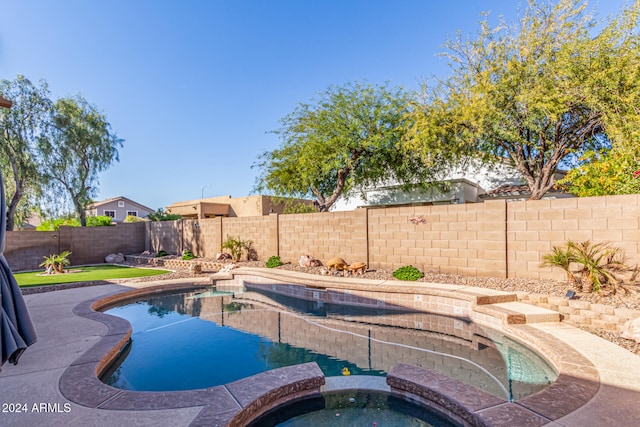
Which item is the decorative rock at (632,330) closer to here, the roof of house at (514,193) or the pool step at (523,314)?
the pool step at (523,314)

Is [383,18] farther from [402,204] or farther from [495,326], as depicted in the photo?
[495,326]

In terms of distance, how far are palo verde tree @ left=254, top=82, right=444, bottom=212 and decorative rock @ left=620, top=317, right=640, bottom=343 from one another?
8596mm

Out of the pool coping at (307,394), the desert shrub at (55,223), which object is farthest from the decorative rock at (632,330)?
the desert shrub at (55,223)

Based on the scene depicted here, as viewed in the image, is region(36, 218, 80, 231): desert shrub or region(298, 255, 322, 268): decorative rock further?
region(36, 218, 80, 231): desert shrub

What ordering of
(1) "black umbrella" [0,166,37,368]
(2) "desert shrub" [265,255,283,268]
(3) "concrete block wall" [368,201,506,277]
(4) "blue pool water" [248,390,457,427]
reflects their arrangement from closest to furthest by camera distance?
(4) "blue pool water" [248,390,457,427]
(1) "black umbrella" [0,166,37,368]
(3) "concrete block wall" [368,201,506,277]
(2) "desert shrub" [265,255,283,268]

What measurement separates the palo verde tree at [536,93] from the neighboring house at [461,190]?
2.05 metres

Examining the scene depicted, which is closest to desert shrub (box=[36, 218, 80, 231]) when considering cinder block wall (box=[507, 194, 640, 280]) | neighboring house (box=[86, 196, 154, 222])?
neighboring house (box=[86, 196, 154, 222])

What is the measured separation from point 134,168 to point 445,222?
20127 mm

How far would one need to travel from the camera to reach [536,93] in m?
8.70

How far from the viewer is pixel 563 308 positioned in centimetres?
551

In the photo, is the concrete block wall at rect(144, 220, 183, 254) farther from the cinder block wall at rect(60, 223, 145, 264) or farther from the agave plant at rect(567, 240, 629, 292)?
the agave plant at rect(567, 240, 629, 292)

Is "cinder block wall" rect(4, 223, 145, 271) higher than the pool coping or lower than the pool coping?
higher

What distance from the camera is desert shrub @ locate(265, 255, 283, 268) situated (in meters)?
11.4

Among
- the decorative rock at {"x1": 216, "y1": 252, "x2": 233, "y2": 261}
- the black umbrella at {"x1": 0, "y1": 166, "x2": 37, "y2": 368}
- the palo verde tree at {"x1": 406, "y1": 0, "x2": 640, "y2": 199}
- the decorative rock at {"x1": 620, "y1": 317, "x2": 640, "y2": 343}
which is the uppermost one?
the palo verde tree at {"x1": 406, "y1": 0, "x2": 640, "y2": 199}
